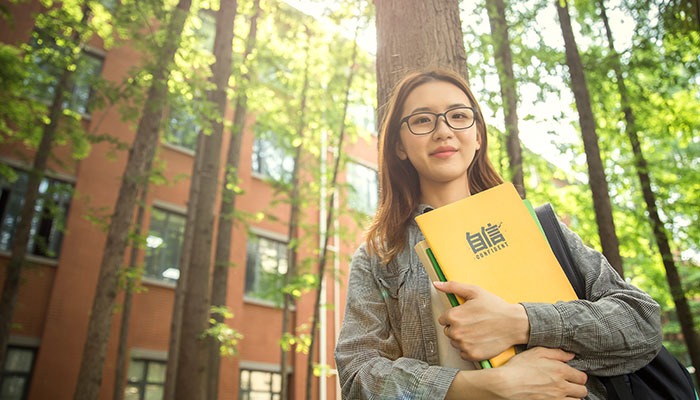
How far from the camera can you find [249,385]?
1332cm

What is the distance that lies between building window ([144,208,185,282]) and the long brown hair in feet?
38.1

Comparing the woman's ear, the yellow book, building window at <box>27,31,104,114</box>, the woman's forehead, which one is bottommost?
the yellow book

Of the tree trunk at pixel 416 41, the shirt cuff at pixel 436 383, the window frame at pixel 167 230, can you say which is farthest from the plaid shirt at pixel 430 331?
the window frame at pixel 167 230

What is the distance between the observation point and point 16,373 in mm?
10016

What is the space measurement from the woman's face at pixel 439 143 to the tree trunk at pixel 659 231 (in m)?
7.95

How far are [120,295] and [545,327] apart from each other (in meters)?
12.6

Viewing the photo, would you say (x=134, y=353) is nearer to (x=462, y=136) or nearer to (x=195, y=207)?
(x=195, y=207)

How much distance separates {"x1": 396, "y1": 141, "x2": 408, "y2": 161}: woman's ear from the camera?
1897 mm

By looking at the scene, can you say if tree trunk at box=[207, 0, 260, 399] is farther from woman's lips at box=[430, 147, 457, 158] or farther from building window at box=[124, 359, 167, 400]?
woman's lips at box=[430, 147, 457, 158]

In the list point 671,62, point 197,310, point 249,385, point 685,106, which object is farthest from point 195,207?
point 685,106

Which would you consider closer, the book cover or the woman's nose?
the book cover

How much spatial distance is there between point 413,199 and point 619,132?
904 centimetres

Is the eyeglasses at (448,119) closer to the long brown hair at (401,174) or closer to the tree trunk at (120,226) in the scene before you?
the long brown hair at (401,174)

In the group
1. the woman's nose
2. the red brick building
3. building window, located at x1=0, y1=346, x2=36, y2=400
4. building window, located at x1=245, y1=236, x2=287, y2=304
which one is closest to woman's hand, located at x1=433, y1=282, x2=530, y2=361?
the woman's nose
